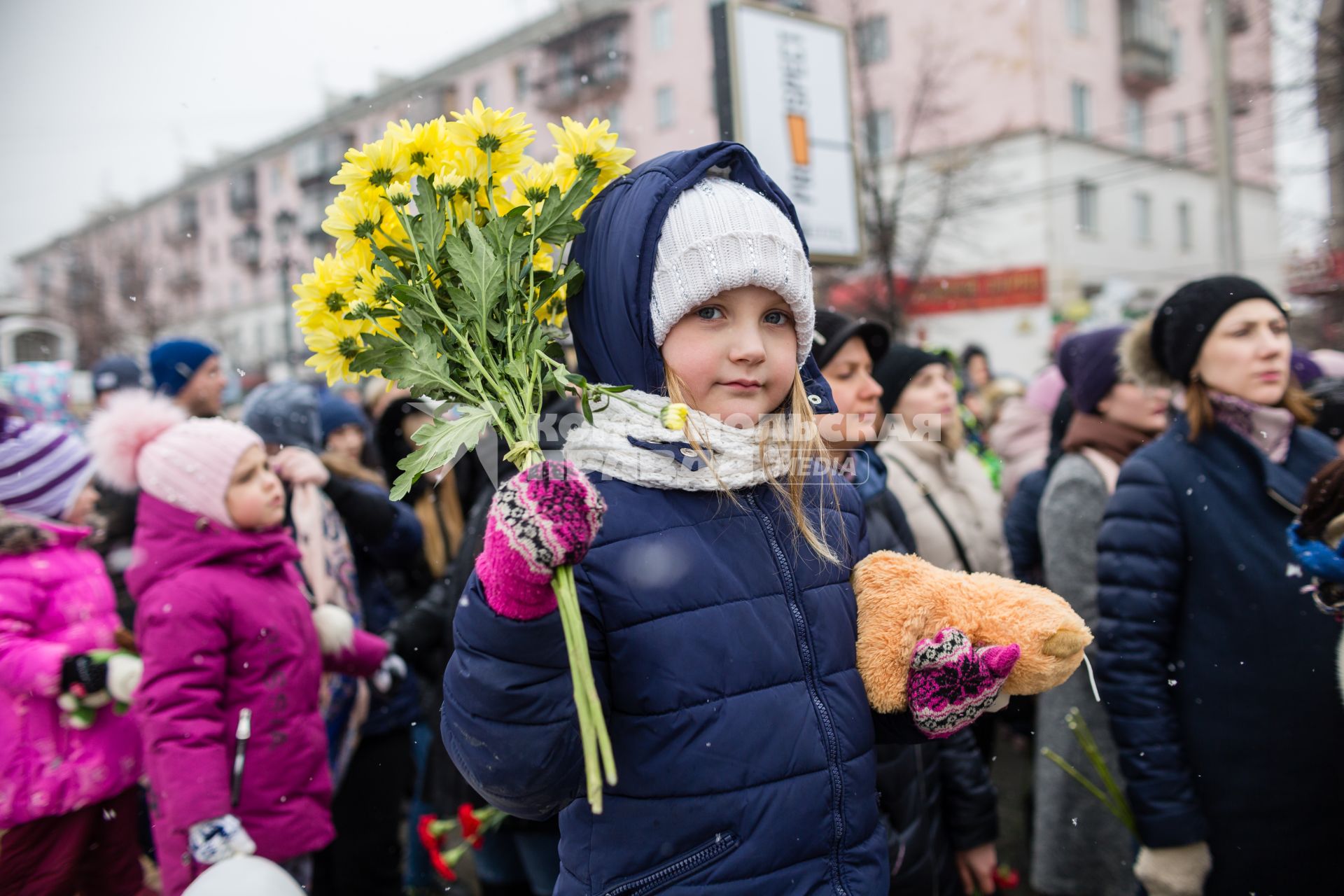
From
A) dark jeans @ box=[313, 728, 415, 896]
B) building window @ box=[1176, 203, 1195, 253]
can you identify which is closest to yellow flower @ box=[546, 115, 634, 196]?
dark jeans @ box=[313, 728, 415, 896]

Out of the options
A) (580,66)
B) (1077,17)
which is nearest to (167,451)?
(580,66)

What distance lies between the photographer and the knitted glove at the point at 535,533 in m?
1.16

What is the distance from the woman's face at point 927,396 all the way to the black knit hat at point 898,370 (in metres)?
0.02

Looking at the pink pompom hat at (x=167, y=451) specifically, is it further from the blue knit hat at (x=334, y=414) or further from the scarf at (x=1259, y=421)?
the scarf at (x=1259, y=421)

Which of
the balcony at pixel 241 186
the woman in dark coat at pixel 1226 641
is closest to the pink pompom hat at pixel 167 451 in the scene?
the woman in dark coat at pixel 1226 641

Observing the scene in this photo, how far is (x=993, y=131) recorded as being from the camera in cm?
2377

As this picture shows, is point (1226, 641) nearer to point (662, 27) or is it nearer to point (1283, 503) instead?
point (1283, 503)

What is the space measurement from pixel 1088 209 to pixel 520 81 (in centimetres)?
1633

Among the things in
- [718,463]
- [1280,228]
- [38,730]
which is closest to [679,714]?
[718,463]

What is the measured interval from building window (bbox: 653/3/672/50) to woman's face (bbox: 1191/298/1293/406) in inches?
977

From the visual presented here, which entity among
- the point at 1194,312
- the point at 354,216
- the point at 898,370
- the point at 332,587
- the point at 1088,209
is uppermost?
the point at 1088,209

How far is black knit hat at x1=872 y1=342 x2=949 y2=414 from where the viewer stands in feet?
12.3

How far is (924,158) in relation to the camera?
826 inches

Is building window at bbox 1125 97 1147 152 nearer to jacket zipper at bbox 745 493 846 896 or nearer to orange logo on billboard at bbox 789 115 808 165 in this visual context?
orange logo on billboard at bbox 789 115 808 165
